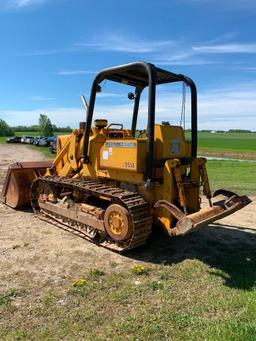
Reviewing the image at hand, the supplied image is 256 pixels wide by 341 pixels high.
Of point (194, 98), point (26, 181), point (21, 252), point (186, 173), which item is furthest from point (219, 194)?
point (26, 181)

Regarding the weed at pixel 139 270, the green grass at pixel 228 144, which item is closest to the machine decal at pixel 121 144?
the weed at pixel 139 270

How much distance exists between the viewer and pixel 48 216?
8828mm

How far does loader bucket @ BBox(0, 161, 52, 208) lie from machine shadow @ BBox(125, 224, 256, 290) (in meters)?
3.90

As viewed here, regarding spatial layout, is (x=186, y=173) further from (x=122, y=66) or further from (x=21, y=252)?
(x=21, y=252)

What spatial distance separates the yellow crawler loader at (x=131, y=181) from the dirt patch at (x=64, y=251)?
309mm

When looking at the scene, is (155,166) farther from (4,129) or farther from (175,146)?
(4,129)

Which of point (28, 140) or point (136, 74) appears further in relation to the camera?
point (28, 140)

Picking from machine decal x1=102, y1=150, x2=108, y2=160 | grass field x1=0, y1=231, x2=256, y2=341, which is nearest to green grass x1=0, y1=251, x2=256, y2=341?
grass field x1=0, y1=231, x2=256, y2=341

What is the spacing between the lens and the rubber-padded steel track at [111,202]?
20.9ft

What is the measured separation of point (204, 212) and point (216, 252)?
124 cm

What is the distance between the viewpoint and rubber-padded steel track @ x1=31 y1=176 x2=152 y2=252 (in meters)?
6.36

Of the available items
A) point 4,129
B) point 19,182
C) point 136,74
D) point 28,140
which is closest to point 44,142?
point 28,140

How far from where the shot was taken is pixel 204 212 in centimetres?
610

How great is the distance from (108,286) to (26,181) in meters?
5.40
